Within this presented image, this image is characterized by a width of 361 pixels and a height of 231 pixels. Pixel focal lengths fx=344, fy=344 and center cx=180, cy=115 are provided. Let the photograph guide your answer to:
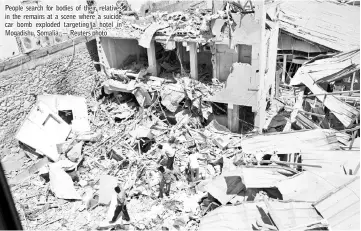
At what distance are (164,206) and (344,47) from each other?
37.6 feet

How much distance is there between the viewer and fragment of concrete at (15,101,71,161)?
12.6 m

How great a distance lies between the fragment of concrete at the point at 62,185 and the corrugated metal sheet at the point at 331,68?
8204 millimetres

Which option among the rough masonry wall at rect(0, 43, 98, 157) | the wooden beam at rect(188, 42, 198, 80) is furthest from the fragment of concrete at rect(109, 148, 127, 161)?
the wooden beam at rect(188, 42, 198, 80)

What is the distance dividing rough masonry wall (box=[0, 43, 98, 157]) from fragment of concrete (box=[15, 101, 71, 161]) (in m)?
0.44

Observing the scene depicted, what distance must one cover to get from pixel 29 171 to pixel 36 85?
3.54 metres

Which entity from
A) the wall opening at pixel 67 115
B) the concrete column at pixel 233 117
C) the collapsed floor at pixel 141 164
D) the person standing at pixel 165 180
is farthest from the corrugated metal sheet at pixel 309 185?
the wall opening at pixel 67 115

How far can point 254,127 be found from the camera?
528 inches

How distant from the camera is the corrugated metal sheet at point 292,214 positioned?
725cm

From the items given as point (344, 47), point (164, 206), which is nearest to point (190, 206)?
point (164, 206)

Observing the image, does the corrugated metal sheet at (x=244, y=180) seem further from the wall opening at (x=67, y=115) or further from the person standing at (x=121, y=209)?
the wall opening at (x=67, y=115)

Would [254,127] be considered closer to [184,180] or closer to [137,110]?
[184,180]

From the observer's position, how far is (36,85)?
13.7 metres

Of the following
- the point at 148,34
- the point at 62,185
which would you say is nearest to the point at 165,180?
the point at 62,185

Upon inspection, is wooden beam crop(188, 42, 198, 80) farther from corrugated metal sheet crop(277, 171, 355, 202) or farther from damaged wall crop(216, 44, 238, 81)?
corrugated metal sheet crop(277, 171, 355, 202)
